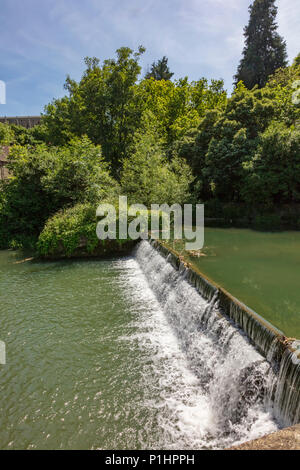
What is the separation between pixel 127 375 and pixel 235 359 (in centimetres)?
194

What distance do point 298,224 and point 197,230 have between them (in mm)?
7033

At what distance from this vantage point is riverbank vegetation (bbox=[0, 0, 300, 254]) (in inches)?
614

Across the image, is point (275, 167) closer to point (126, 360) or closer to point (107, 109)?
point (107, 109)

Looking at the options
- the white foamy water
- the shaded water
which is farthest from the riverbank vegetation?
the white foamy water

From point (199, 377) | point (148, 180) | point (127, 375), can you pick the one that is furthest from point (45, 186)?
point (199, 377)

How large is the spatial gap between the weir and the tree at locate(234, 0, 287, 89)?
40.8 m

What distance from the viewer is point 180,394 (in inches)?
181

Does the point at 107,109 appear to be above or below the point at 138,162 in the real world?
above

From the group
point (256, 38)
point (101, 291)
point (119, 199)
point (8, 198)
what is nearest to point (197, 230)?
point (119, 199)

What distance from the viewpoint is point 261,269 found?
9.71 m

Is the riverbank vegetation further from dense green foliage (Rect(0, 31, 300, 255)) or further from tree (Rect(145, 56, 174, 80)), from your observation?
tree (Rect(145, 56, 174, 80))

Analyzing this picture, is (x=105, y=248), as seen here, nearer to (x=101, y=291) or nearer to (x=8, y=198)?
(x=101, y=291)

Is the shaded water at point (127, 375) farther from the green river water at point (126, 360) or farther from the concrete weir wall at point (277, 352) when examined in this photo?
the concrete weir wall at point (277, 352)

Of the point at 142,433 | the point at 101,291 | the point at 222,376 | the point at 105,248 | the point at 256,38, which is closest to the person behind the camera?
the point at 142,433
